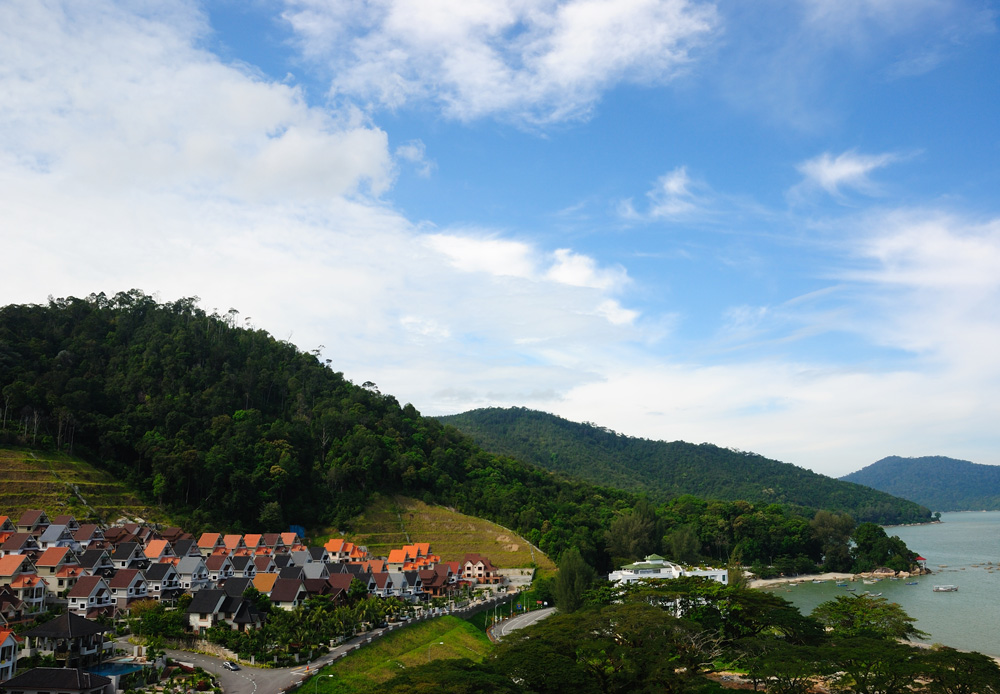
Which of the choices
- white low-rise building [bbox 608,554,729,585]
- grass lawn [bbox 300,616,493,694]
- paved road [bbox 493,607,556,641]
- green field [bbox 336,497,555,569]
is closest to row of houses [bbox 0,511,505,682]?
green field [bbox 336,497,555,569]

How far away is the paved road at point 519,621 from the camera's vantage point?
44.8 metres

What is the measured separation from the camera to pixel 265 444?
75.2 meters

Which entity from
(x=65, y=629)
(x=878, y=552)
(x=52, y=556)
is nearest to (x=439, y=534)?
(x=52, y=556)

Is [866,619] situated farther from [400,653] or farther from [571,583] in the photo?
[400,653]

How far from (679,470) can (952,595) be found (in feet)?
372

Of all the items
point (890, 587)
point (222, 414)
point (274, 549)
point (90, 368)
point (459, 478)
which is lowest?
point (890, 587)

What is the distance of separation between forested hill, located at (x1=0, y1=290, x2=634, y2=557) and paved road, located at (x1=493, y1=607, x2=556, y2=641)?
1503 centimetres

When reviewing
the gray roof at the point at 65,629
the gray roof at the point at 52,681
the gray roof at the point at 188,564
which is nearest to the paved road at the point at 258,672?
the gray roof at the point at 65,629

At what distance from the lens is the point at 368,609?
132 ft

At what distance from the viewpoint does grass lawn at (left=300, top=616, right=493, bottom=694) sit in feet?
100

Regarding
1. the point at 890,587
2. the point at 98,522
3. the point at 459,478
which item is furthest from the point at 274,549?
the point at 890,587

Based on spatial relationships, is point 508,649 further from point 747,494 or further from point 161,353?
point 747,494

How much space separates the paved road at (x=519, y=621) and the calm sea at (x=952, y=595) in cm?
2253

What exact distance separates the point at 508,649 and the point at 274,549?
126 ft
